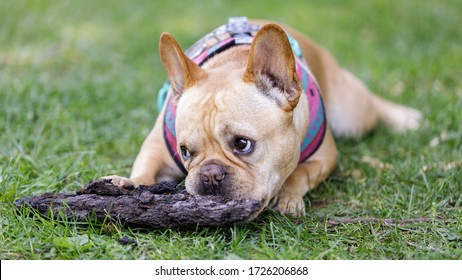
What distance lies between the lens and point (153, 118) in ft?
15.5

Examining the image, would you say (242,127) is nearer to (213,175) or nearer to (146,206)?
(213,175)

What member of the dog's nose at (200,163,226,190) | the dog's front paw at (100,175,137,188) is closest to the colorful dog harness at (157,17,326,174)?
the dog's front paw at (100,175,137,188)

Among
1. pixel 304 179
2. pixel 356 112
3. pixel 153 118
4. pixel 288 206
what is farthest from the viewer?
pixel 153 118

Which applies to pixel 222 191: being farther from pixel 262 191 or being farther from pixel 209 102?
pixel 209 102

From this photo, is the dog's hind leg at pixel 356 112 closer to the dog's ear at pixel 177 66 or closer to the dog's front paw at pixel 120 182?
the dog's ear at pixel 177 66

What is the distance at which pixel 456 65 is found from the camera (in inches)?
228

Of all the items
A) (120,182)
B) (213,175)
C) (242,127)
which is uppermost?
(242,127)

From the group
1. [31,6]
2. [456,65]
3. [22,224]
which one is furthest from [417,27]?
[22,224]

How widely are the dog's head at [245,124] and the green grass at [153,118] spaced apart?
22 cm

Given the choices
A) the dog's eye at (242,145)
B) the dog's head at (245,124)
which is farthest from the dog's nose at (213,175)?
the dog's eye at (242,145)

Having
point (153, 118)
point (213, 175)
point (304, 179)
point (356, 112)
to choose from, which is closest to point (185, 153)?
point (213, 175)

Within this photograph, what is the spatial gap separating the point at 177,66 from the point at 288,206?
2.95 ft

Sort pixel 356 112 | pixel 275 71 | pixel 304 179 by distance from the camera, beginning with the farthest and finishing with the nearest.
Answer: pixel 356 112, pixel 304 179, pixel 275 71

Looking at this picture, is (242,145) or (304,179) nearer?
(242,145)
